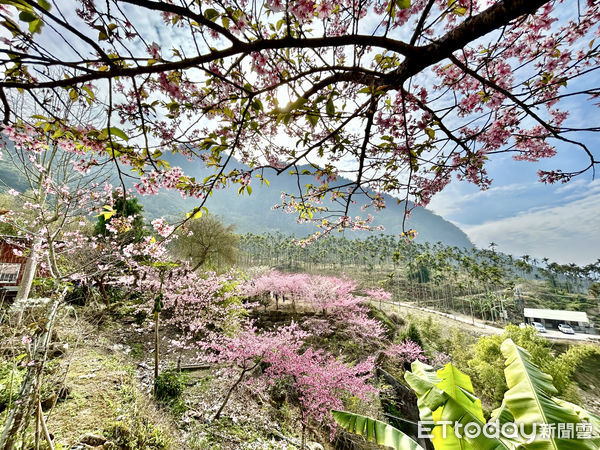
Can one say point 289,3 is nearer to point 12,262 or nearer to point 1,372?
point 1,372

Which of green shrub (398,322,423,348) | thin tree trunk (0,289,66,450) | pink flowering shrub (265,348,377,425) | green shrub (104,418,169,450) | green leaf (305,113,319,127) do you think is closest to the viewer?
green leaf (305,113,319,127)

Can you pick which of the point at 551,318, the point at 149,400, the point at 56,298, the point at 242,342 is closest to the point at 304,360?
the point at 242,342

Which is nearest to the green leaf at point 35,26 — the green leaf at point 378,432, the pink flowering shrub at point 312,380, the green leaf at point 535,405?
the green leaf at point 535,405

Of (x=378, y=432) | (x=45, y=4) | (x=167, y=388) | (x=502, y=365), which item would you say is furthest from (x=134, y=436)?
(x=502, y=365)

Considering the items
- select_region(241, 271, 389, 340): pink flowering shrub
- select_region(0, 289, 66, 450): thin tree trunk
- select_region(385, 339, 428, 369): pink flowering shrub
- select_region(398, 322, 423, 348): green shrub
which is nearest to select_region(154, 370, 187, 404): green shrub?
select_region(0, 289, 66, 450): thin tree trunk

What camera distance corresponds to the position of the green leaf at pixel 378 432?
6.58 ft

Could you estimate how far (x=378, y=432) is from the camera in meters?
2.19

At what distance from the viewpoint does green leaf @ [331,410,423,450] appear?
6.58 feet

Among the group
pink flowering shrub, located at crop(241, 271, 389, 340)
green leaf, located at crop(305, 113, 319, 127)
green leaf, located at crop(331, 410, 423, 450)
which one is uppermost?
green leaf, located at crop(305, 113, 319, 127)

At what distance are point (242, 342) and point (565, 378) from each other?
1114cm

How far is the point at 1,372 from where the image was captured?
388 centimetres

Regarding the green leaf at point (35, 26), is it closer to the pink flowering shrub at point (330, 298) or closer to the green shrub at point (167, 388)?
the green shrub at point (167, 388)

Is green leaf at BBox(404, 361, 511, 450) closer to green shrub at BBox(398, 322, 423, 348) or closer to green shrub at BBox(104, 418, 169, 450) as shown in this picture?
green shrub at BBox(104, 418, 169, 450)

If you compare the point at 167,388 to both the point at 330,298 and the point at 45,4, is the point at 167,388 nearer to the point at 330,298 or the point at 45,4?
the point at 45,4
